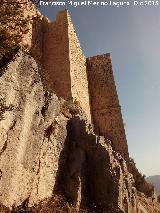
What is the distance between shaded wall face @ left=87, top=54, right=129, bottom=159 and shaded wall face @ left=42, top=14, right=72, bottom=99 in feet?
16.1

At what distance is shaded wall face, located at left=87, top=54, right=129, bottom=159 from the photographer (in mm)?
19625

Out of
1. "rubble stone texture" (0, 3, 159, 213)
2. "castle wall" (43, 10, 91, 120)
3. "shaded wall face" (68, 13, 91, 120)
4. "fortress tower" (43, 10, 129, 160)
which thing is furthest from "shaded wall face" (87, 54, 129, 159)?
"rubble stone texture" (0, 3, 159, 213)

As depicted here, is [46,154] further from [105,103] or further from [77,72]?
[105,103]

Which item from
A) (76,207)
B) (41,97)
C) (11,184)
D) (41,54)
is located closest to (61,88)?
(41,54)

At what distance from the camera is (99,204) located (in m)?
9.00

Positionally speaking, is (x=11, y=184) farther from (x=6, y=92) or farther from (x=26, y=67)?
(x=26, y=67)

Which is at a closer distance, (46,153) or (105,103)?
(46,153)

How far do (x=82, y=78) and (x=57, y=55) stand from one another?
10.1 ft

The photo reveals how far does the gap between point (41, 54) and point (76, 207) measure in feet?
38.4

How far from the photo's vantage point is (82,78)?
20.0m

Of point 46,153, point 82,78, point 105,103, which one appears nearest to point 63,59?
point 82,78

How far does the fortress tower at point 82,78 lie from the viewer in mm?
16938

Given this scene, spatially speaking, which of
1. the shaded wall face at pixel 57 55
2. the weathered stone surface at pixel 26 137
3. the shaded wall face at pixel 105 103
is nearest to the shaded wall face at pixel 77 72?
the shaded wall face at pixel 57 55

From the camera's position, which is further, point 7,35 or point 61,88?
point 61,88
